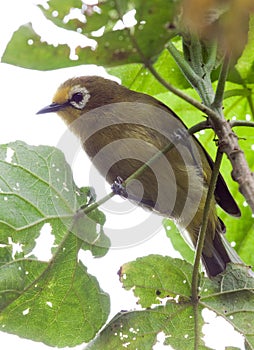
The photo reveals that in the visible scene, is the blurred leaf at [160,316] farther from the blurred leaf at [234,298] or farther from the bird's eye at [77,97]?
the bird's eye at [77,97]

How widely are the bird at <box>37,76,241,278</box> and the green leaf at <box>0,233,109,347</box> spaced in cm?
54

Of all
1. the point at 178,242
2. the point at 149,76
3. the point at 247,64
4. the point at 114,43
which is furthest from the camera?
the point at 178,242

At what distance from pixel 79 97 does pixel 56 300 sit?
141cm

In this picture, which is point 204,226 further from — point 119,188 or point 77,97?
point 77,97

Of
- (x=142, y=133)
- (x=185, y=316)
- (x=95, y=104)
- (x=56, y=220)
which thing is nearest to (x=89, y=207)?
(x=56, y=220)

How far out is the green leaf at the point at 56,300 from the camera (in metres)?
1.96

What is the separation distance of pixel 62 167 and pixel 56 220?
20cm

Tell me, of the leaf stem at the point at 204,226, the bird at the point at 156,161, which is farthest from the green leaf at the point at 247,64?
the leaf stem at the point at 204,226

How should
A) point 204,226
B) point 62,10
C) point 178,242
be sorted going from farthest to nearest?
point 178,242, point 204,226, point 62,10

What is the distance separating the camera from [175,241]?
2684mm

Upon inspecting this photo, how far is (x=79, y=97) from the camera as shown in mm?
3154

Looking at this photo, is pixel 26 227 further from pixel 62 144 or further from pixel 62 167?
pixel 62 144

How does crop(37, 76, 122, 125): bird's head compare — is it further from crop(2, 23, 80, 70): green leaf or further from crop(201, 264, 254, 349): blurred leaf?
crop(2, 23, 80, 70): green leaf

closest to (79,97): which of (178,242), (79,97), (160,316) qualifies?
(79,97)
